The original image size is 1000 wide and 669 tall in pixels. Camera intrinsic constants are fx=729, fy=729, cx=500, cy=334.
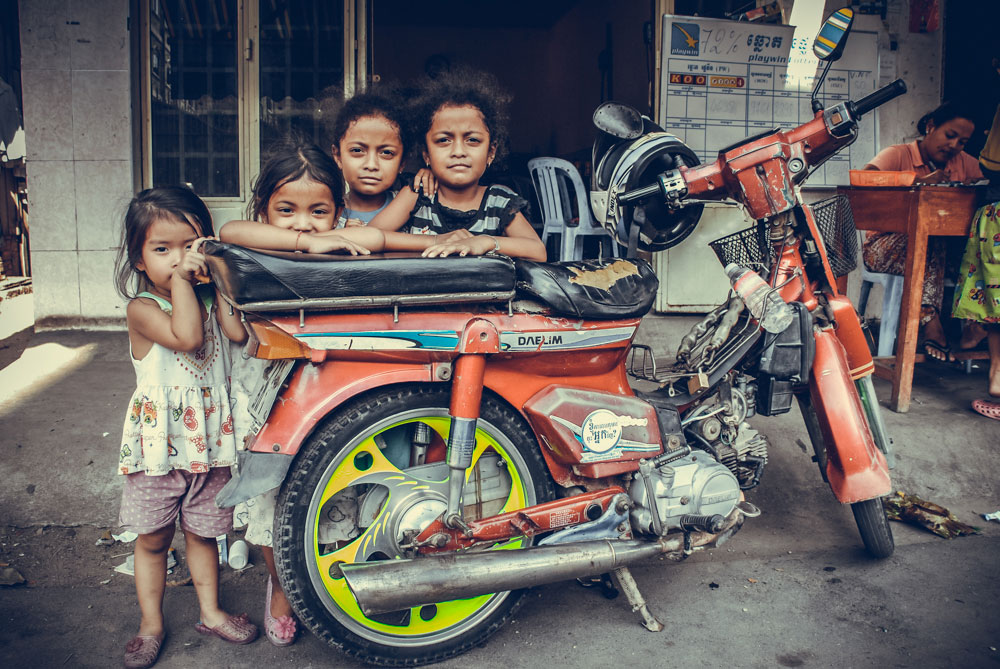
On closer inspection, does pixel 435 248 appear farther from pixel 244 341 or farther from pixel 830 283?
pixel 830 283

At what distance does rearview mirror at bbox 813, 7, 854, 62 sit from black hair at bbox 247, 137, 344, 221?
163cm

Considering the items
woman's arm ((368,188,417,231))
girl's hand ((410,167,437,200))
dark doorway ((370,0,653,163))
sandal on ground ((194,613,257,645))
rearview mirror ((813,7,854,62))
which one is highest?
dark doorway ((370,0,653,163))

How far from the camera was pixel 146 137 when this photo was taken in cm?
473

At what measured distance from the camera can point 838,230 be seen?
2.61 meters

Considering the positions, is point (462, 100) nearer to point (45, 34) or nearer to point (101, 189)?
point (101, 189)

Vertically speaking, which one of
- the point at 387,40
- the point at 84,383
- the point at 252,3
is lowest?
the point at 84,383

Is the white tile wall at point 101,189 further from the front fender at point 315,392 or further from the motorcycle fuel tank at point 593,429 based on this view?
the motorcycle fuel tank at point 593,429

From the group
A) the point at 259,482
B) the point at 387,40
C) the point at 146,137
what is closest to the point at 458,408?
the point at 259,482

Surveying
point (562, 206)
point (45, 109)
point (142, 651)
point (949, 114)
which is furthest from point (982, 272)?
point (45, 109)

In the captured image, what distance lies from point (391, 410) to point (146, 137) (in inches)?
145

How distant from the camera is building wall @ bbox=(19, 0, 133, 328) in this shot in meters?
4.52

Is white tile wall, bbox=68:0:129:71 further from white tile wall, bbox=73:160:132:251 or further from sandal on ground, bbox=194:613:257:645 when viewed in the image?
sandal on ground, bbox=194:613:257:645

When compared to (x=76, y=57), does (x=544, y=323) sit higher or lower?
lower

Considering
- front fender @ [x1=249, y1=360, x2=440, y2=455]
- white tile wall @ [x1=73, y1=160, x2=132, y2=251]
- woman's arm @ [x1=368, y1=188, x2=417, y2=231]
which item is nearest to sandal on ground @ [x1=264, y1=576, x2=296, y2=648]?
front fender @ [x1=249, y1=360, x2=440, y2=455]
